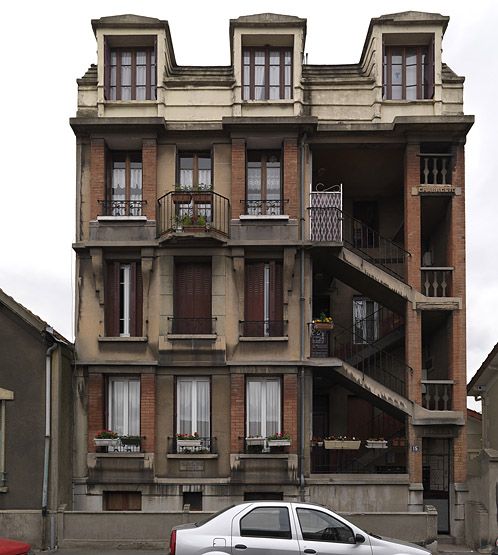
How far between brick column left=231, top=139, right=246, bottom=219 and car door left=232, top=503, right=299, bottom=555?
1080cm

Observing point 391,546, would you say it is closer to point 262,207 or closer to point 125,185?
point 262,207

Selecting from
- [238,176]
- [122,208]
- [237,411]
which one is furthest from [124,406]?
[238,176]

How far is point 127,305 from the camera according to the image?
2383 cm

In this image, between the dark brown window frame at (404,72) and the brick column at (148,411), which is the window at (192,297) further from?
the dark brown window frame at (404,72)

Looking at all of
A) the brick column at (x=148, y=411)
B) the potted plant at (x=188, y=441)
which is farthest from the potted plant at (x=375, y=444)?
the brick column at (x=148, y=411)

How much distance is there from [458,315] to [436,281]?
1.23 m

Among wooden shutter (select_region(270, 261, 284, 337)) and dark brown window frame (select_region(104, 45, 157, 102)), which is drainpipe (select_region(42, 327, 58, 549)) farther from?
dark brown window frame (select_region(104, 45, 157, 102))

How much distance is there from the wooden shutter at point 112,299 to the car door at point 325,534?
34.8 ft

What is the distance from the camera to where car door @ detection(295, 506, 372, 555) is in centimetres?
1426

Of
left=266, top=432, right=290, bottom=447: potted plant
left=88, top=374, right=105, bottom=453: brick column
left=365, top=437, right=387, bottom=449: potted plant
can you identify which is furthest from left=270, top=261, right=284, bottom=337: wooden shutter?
left=88, top=374, right=105, bottom=453: brick column

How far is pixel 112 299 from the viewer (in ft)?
78.2

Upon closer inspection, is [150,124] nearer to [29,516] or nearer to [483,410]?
[29,516]

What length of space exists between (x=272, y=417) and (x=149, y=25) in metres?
12.3

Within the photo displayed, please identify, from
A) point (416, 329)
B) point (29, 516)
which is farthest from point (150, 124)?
point (29, 516)
